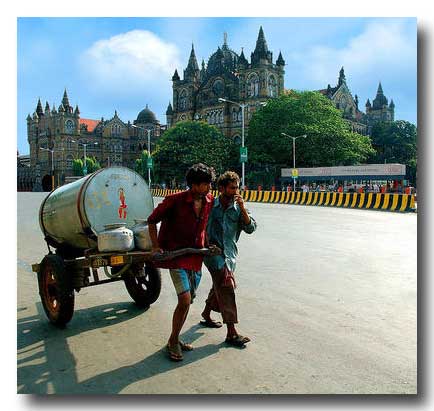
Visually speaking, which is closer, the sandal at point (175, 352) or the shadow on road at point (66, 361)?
the shadow on road at point (66, 361)

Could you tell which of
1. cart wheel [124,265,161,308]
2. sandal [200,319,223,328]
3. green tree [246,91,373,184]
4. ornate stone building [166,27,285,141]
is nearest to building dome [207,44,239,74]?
ornate stone building [166,27,285,141]

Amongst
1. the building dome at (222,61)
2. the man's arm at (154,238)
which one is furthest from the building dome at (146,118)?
the man's arm at (154,238)

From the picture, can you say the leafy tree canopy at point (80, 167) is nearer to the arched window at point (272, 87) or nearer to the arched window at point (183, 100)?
the arched window at point (183, 100)

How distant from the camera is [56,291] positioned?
4582mm

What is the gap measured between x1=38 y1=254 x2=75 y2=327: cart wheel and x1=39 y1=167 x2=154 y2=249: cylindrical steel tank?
352mm

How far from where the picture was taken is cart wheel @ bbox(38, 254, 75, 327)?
4.48 m

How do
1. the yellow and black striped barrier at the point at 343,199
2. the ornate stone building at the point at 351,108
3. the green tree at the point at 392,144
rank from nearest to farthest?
the yellow and black striped barrier at the point at 343,199 < the green tree at the point at 392,144 < the ornate stone building at the point at 351,108

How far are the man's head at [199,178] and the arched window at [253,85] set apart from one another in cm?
6458

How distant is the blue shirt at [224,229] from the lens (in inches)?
165

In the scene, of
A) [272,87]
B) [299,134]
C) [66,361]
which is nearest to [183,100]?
[272,87]

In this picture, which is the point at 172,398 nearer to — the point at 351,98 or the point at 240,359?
the point at 240,359

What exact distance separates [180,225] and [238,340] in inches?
44.7

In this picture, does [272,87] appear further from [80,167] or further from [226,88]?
[80,167]

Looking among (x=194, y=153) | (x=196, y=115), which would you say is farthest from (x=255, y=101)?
(x=194, y=153)
